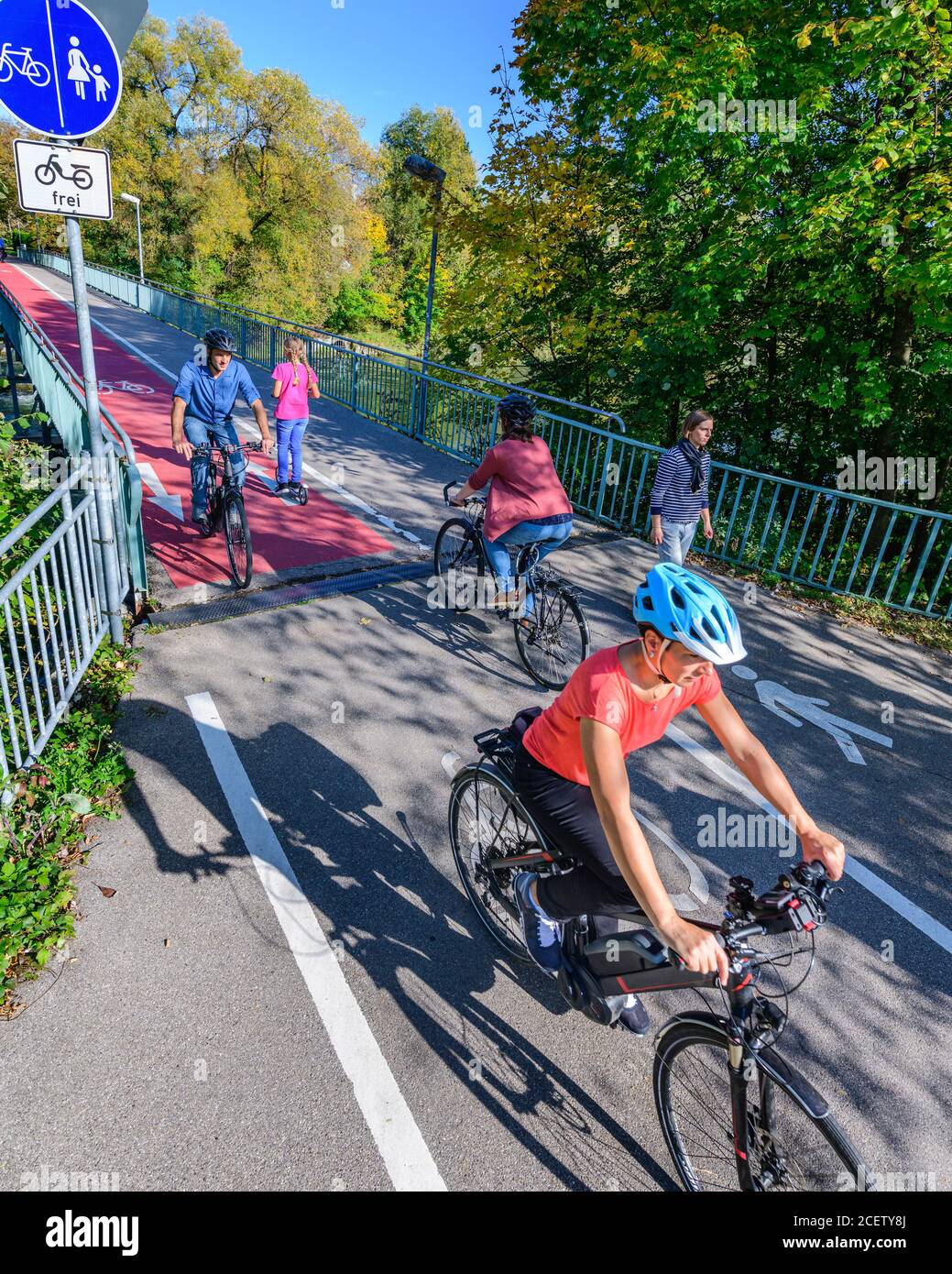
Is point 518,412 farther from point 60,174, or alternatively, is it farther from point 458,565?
point 60,174

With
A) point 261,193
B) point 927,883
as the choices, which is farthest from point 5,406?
point 261,193

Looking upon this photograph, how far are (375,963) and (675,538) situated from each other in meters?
4.79

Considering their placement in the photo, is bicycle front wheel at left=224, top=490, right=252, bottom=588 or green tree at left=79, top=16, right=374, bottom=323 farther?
green tree at left=79, top=16, right=374, bottom=323

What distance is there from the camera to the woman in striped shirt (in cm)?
628

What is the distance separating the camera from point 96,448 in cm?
485

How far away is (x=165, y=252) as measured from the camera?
5047cm

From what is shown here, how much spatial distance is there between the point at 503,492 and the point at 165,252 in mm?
56389

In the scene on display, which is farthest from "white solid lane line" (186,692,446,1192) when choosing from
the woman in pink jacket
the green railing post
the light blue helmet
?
the green railing post

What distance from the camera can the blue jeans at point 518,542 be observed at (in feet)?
18.4

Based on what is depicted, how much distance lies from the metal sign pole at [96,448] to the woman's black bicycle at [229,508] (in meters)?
1.25

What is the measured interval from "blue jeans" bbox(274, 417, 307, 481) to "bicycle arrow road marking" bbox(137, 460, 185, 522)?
50.3 inches

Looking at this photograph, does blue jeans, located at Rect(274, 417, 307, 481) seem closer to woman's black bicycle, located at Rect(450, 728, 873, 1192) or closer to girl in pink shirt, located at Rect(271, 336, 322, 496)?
girl in pink shirt, located at Rect(271, 336, 322, 496)

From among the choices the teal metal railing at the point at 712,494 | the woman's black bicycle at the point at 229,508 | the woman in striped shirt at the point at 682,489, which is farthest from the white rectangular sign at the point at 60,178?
the teal metal railing at the point at 712,494

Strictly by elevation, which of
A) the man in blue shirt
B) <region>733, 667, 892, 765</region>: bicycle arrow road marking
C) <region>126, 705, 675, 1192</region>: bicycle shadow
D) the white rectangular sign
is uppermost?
the white rectangular sign
